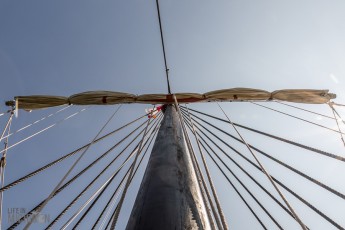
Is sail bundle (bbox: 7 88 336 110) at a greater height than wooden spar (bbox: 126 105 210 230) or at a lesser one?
greater

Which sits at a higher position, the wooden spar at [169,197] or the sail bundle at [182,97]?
the sail bundle at [182,97]

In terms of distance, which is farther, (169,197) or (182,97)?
(182,97)

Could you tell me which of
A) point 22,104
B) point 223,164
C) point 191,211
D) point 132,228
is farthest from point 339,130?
point 22,104

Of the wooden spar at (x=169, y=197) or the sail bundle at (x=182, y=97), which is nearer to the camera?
the wooden spar at (x=169, y=197)

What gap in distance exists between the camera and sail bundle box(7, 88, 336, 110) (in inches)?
309

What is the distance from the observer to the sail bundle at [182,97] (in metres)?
7.84

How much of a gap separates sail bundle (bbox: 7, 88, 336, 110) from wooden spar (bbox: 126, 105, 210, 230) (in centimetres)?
459

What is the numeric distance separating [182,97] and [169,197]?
5810 mm

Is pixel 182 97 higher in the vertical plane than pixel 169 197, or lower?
higher

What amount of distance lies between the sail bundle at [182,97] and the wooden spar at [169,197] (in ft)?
15.1

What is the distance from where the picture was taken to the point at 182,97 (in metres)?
8.05

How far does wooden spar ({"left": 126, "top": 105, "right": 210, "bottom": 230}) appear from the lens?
6.95 ft

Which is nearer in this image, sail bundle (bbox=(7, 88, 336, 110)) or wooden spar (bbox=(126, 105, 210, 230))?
wooden spar (bbox=(126, 105, 210, 230))

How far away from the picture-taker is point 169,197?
239 cm
